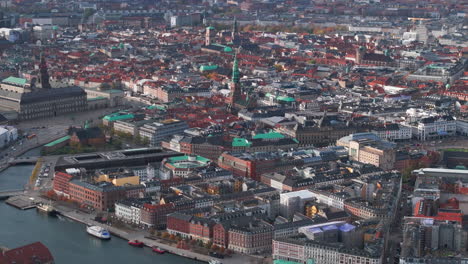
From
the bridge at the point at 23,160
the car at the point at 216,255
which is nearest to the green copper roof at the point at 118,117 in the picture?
the bridge at the point at 23,160

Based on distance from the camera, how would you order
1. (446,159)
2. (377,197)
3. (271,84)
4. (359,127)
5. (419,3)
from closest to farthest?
(377,197) → (446,159) → (359,127) → (271,84) → (419,3)

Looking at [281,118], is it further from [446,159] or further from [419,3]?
[419,3]

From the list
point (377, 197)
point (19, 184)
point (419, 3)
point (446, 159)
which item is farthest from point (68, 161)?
point (419, 3)

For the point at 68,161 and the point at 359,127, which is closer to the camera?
the point at 68,161

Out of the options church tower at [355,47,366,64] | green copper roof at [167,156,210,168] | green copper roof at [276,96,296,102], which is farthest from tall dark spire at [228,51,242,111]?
church tower at [355,47,366,64]

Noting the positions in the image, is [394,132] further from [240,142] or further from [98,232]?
[98,232]

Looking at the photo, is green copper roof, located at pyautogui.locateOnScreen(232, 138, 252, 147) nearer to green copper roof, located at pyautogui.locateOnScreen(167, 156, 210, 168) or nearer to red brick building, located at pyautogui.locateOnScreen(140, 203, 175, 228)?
green copper roof, located at pyautogui.locateOnScreen(167, 156, 210, 168)
